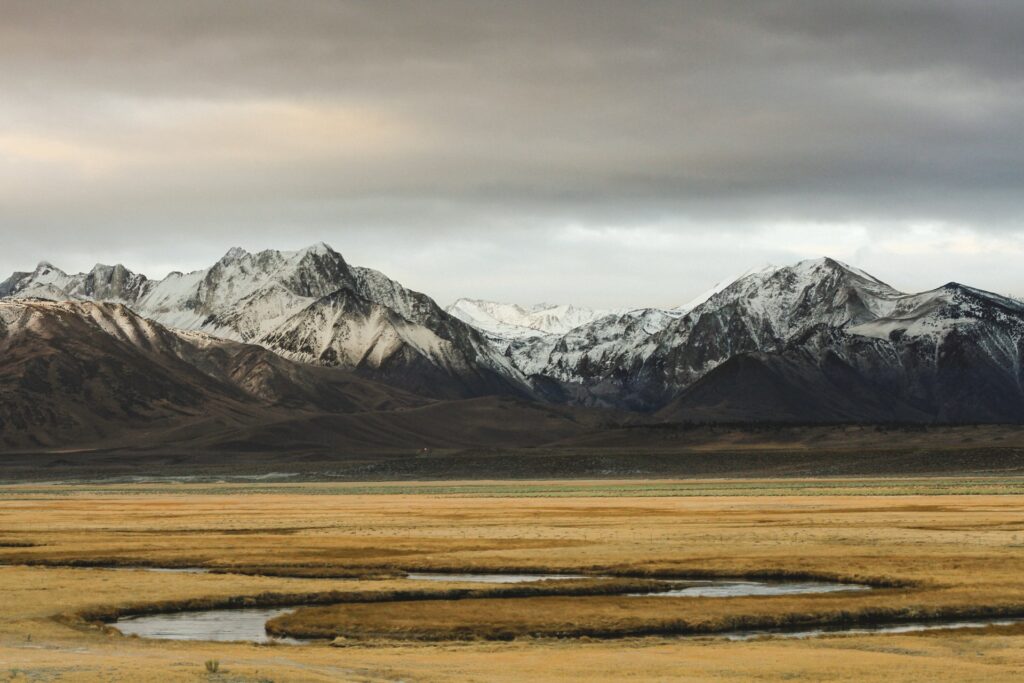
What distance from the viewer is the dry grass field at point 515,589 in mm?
35719

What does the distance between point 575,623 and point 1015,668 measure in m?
13.9

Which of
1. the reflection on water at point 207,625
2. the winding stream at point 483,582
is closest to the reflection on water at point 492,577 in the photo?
the winding stream at point 483,582

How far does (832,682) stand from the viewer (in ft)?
109

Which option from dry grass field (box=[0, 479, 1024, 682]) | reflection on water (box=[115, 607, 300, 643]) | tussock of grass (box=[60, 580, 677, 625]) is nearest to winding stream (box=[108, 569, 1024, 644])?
reflection on water (box=[115, 607, 300, 643])

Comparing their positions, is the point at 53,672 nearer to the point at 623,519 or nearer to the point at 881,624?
the point at 881,624

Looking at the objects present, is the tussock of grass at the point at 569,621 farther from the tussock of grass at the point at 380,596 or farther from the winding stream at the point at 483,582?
the tussock of grass at the point at 380,596

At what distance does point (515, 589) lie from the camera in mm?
52562

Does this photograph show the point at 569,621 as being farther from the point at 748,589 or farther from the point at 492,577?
the point at 492,577

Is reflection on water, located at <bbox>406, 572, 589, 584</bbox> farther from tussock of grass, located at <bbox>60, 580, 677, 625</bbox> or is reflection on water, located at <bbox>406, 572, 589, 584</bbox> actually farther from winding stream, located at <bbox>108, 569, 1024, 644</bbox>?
tussock of grass, located at <bbox>60, 580, 677, 625</bbox>

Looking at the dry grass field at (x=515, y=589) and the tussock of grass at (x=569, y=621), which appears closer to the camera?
the dry grass field at (x=515, y=589)

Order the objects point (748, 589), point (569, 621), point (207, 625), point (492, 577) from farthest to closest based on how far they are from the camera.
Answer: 1. point (492, 577)
2. point (748, 589)
3. point (207, 625)
4. point (569, 621)

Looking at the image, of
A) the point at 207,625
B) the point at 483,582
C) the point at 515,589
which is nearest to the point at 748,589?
the point at 515,589

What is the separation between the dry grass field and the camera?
117 ft

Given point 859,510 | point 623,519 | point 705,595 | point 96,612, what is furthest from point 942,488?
point 96,612
